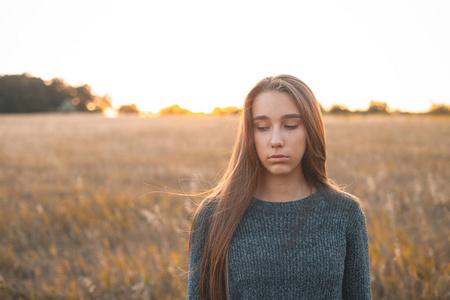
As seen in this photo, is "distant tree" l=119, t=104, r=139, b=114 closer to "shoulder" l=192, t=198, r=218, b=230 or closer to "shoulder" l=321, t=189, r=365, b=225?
"shoulder" l=192, t=198, r=218, b=230

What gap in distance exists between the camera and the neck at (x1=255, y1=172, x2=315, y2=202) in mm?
1816

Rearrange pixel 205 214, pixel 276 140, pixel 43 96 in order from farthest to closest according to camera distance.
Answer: pixel 43 96 < pixel 205 214 < pixel 276 140

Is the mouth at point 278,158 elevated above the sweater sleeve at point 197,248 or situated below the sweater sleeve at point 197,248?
above

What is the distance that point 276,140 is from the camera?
5.48ft

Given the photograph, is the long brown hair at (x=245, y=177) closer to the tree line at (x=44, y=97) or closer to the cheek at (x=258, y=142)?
the cheek at (x=258, y=142)

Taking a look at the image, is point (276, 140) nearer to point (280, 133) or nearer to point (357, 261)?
point (280, 133)

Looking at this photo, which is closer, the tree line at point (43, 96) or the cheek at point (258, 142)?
the cheek at point (258, 142)

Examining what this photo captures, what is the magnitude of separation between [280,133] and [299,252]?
1.91 feet

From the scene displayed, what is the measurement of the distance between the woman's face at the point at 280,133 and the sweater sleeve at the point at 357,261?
0.44 meters

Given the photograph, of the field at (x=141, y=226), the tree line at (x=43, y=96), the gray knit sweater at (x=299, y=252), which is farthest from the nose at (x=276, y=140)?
the tree line at (x=43, y=96)

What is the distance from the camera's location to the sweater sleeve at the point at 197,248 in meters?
1.83


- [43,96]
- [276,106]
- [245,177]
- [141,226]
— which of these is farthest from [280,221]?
[43,96]

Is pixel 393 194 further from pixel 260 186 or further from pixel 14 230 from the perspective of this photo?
pixel 14 230

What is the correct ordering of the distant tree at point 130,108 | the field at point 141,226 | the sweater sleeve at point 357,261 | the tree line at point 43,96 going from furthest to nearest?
1. the distant tree at point 130,108
2. the tree line at point 43,96
3. the field at point 141,226
4. the sweater sleeve at point 357,261
